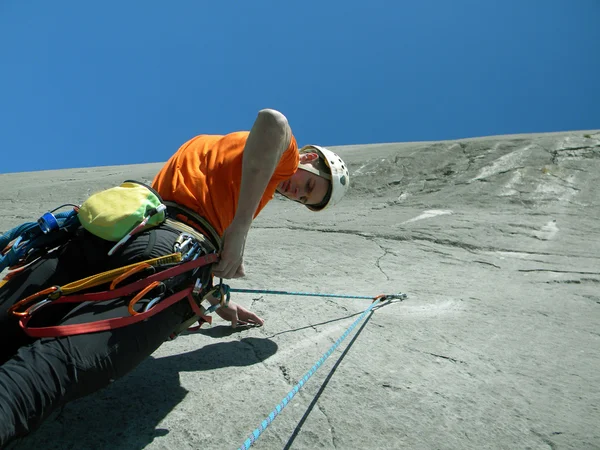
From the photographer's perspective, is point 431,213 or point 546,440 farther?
point 431,213

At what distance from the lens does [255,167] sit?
4.84ft

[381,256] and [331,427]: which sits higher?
[331,427]

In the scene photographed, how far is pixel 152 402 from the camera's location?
5.14 ft

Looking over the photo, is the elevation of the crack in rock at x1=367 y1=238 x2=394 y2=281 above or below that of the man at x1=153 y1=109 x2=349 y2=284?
below

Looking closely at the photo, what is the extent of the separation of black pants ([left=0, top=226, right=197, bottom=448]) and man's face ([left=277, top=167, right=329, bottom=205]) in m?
0.57

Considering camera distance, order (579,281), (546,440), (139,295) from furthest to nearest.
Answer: (579,281), (546,440), (139,295)

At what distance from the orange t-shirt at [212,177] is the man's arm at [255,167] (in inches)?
4.5

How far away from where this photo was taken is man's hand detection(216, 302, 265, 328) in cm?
211

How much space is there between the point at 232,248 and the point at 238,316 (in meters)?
0.71

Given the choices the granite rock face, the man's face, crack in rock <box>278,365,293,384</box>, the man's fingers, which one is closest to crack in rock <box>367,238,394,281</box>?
the granite rock face

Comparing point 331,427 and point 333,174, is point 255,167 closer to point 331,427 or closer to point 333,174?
point 333,174

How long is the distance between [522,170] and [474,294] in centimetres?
312

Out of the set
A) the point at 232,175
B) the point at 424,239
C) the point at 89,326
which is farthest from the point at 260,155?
the point at 424,239

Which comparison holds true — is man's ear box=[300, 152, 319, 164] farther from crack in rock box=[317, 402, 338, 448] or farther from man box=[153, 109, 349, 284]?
crack in rock box=[317, 402, 338, 448]
